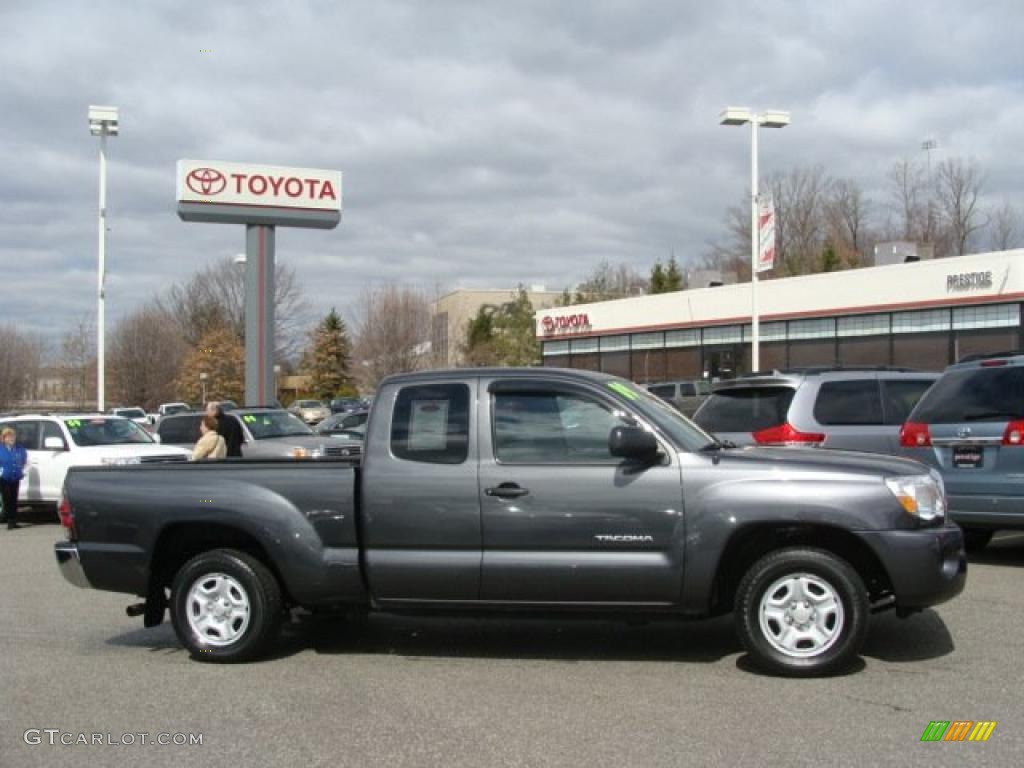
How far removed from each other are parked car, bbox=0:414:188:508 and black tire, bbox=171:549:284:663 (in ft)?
29.4

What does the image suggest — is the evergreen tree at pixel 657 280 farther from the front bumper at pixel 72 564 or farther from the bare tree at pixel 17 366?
the front bumper at pixel 72 564

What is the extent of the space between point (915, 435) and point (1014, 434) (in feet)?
3.04

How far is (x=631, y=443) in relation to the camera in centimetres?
617

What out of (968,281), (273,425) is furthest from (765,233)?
(273,425)

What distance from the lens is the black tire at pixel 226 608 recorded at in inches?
266

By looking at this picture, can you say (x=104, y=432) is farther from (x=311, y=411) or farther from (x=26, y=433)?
(x=311, y=411)

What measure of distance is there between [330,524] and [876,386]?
734cm

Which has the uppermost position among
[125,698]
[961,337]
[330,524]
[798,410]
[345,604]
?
[961,337]

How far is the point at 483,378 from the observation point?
6.81 metres

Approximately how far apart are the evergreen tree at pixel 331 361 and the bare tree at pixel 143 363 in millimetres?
9361

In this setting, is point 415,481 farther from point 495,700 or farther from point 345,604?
point 495,700

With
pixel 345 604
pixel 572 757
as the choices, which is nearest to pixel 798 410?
pixel 345 604

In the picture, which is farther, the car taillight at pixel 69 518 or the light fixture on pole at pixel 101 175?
the light fixture on pole at pixel 101 175

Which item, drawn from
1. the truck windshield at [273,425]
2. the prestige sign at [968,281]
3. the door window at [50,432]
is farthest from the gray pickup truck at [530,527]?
the prestige sign at [968,281]
